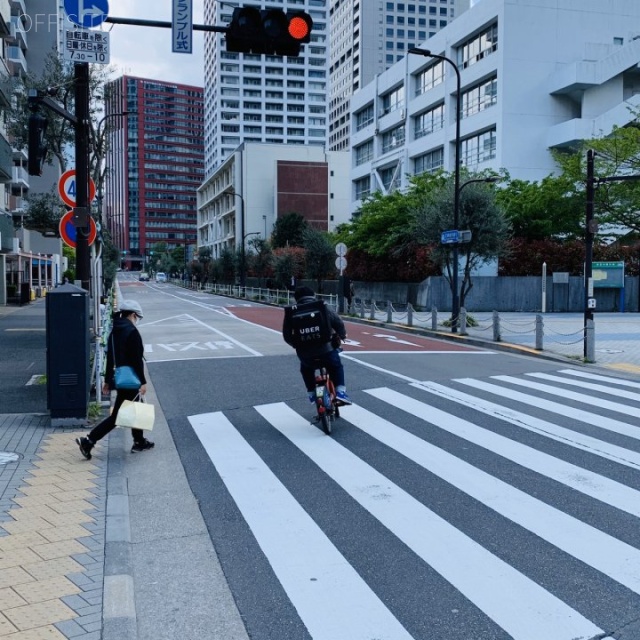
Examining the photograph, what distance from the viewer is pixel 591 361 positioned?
16172 millimetres

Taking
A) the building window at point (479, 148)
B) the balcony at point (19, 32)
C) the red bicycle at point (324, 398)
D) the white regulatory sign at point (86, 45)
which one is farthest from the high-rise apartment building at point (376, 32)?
the red bicycle at point (324, 398)

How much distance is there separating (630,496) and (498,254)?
22151mm

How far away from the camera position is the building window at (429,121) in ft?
177

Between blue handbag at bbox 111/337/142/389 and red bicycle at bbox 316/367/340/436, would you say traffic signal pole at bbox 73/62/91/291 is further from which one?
red bicycle at bbox 316/367/340/436

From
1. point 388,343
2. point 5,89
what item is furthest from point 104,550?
point 5,89

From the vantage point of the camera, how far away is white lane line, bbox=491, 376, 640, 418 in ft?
33.6

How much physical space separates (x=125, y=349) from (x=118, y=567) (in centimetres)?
317

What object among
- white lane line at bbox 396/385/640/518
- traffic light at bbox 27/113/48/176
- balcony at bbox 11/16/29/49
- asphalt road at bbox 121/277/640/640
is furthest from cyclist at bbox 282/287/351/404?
balcony at bbox 11/16/29/49

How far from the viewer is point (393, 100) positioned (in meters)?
63.6

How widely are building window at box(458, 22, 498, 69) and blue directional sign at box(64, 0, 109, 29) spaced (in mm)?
42553

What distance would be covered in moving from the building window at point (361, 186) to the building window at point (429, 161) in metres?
10.5

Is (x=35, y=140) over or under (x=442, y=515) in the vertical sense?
over

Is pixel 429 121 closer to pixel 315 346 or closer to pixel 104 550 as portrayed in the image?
pixel 315 346

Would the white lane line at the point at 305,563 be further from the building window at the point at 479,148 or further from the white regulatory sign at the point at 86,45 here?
the building window at the point at 479,148
